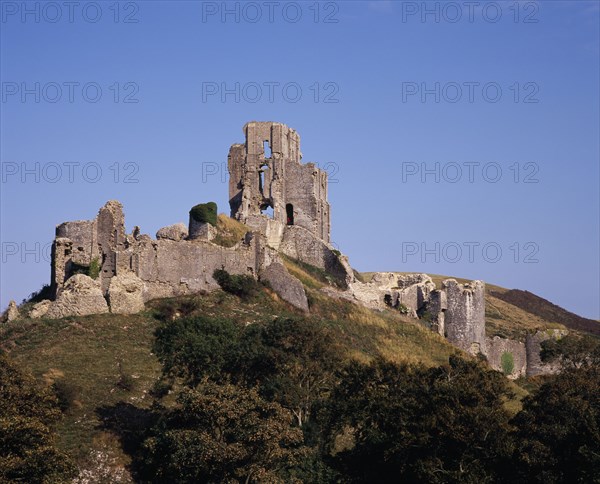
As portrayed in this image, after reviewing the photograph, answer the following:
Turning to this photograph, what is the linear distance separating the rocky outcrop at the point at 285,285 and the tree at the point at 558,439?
65.2ft

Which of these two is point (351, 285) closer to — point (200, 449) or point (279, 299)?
point (279, 299)

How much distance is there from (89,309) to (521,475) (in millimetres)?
20043

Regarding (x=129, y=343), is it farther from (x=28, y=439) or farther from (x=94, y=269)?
(x=28, y=439)

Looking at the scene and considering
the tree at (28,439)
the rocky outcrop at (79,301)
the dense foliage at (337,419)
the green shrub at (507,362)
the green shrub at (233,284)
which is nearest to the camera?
the tree at (28,439)

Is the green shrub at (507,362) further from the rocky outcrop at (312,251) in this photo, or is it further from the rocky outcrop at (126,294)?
Result: the rocky outcrop at (126,294)

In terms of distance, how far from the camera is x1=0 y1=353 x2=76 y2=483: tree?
2802 cm

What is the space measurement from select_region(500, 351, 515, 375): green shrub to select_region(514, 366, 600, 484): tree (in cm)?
2812

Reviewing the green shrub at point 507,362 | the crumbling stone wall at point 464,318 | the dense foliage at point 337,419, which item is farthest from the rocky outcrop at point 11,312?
the green shrub at point 507,362

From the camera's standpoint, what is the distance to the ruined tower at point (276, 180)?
68.8m

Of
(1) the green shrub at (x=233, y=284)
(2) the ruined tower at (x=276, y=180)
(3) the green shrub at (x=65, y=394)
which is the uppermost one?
Answer: (2) the ruined tower at (x=276, y=180)

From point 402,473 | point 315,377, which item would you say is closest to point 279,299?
point 315,377

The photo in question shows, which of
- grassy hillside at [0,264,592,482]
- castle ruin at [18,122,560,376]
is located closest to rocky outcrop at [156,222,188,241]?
castle ruin at [18,122,560,376]

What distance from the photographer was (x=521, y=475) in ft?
105

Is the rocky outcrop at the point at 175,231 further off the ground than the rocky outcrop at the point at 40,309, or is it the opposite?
the rocky outcrop at the point at 175,231
